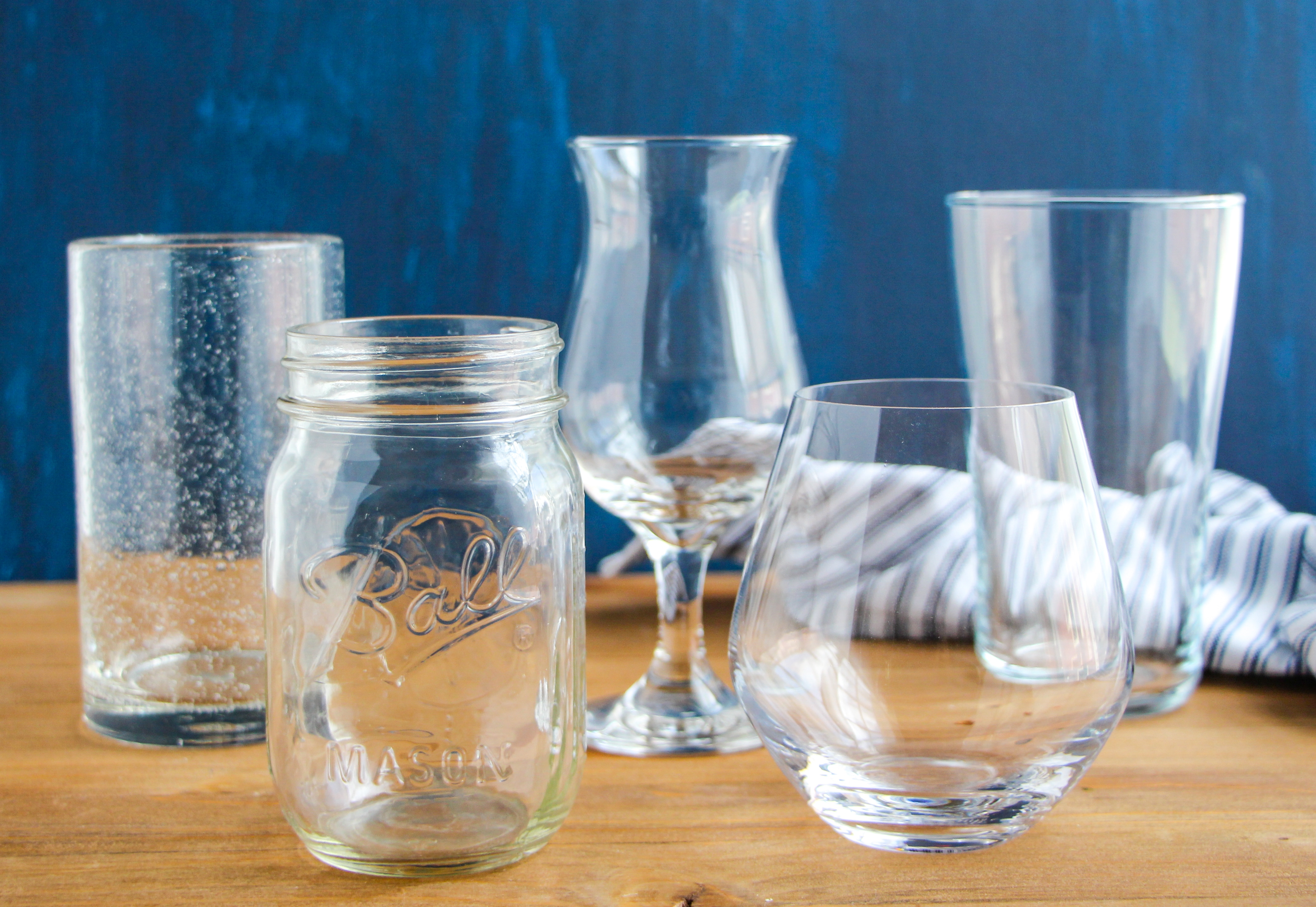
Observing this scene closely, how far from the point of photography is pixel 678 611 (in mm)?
552

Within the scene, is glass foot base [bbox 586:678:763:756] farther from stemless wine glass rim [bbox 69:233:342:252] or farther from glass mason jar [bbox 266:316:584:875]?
stemless wine glass rim [bbox 69:233:342:252]

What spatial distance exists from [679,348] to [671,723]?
15 cm

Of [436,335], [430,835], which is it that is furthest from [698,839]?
[436,335]

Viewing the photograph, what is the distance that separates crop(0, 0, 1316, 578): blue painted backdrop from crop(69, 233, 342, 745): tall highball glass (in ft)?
1.00

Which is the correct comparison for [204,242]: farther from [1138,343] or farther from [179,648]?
[1138,343]

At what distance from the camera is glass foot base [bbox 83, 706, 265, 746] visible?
51 centimetres

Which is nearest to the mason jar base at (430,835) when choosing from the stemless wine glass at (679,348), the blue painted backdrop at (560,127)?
the stemless wine glass at (679,348)

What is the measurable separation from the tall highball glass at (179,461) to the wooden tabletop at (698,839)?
0.09ft

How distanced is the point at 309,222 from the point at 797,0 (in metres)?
0.33

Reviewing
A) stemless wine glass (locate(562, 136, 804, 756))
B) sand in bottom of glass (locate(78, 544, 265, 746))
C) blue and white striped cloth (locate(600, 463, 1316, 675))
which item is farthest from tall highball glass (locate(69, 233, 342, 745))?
blue and white striped cloth (locate(600, 463, 1316, 675))

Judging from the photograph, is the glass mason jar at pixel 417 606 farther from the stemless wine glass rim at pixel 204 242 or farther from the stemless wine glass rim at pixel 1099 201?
the stemless wine glass rim at pixel 1099 201

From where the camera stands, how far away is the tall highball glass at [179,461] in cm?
49

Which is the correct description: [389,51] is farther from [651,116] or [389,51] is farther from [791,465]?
[791,465]

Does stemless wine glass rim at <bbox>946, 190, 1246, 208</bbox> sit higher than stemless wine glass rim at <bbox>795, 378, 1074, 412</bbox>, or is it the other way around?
stemless wine glass rim at <bbox>946, 190, 1246, 208</bbox>
